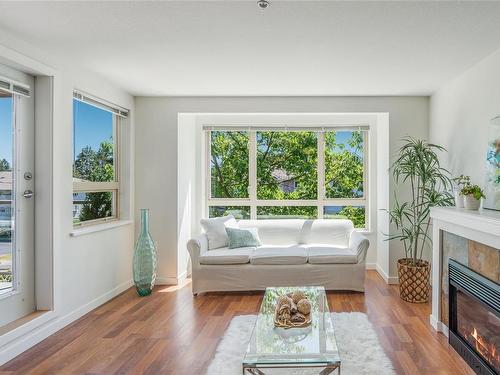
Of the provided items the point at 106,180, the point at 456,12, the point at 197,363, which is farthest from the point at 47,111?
the point at 456,12

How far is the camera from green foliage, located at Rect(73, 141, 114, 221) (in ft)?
13.3

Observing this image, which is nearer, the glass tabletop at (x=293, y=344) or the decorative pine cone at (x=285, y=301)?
the glass tabletop at (x=293, y=344)

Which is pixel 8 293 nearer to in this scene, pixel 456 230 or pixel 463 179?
pixel 456 230

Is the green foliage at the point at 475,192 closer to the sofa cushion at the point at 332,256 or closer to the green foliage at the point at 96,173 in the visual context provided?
the sofa cushion at the point at 332,256

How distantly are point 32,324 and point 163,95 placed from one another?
9.70ft

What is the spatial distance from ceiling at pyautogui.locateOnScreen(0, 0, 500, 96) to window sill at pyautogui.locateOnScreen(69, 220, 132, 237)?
1615 millimetres

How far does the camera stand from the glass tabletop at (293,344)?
2.05 meters

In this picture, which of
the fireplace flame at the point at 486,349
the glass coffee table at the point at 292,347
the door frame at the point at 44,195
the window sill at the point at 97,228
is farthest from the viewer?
Result: the window sill at the point at 97,228

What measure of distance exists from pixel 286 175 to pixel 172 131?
6.09 feet

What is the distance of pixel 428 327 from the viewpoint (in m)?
3.39

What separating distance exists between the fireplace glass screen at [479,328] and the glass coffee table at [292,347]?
3.44 ft

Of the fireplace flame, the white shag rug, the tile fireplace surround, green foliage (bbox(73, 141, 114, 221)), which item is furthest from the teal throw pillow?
the fireplace flame

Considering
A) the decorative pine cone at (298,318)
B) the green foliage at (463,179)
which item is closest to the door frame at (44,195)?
the decorative pine cone at (298,318)

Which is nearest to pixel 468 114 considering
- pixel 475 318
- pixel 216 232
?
pixel 475 318
